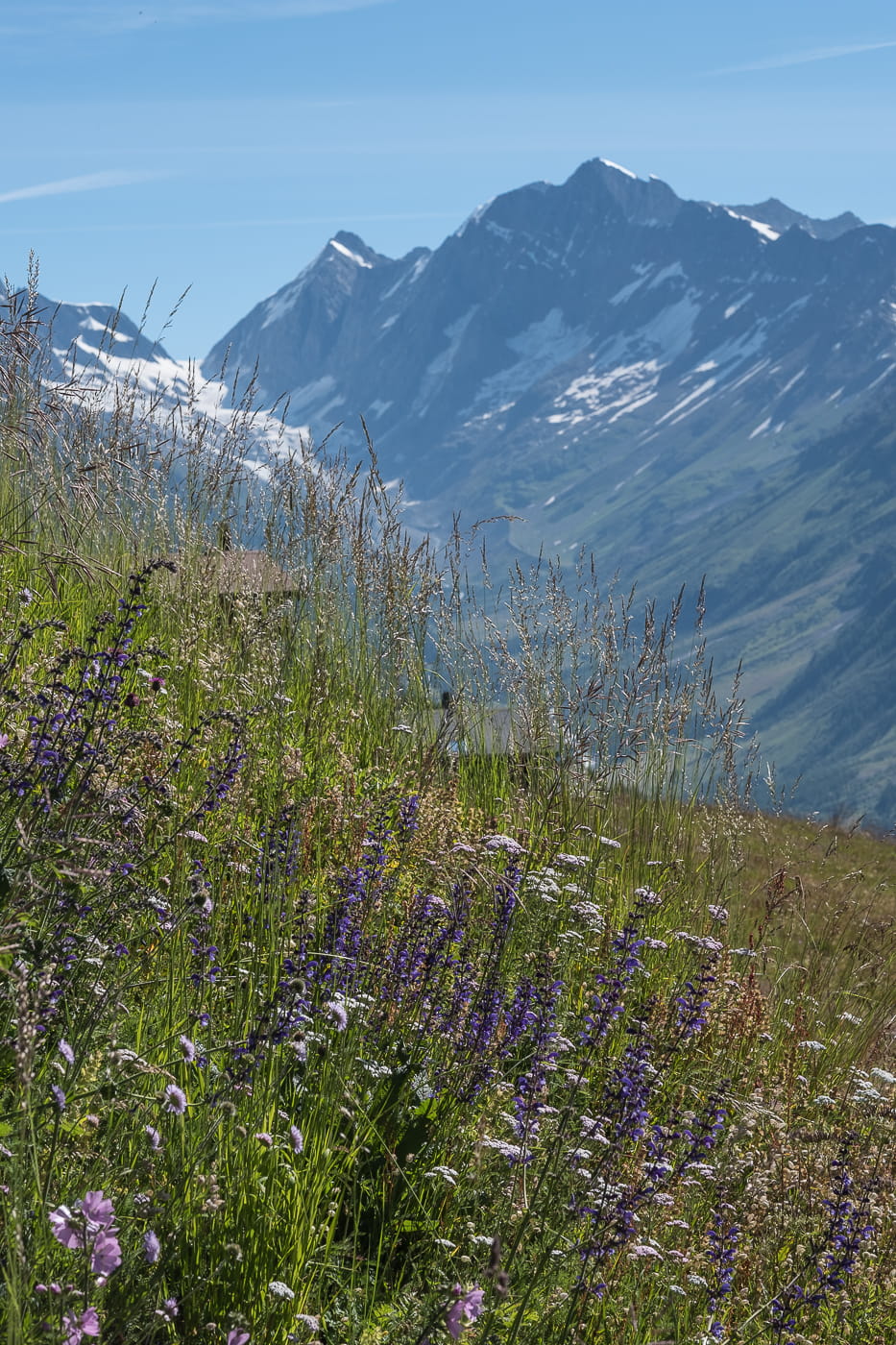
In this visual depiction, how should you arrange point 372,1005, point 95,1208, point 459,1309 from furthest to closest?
point 372,1005 < point 95,1208 < point 459,1309

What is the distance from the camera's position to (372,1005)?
3.06 m

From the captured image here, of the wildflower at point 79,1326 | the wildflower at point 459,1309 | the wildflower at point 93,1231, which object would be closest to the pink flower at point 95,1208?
the wildflower at point 93,1231

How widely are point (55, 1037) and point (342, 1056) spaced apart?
698 mm

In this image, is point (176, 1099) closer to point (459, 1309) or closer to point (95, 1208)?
point (95, 1208)

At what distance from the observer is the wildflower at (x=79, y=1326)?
1.70m

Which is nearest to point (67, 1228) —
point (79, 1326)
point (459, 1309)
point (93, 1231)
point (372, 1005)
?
point (93, 1231)

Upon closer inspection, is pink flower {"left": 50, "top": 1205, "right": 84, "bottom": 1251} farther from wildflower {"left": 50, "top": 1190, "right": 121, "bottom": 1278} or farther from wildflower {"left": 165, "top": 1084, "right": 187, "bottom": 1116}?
wildflower {"left": 165, "top": 1084, "right": 187, "bottom": 1116}

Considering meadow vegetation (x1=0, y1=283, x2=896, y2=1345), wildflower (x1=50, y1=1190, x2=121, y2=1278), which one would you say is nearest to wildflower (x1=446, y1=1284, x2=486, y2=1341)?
meadow vegetation (x1=0, y1=283, x2=896, y2=1345)

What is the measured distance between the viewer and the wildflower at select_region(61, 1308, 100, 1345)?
170 centimetres

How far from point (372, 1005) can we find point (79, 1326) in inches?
53.4

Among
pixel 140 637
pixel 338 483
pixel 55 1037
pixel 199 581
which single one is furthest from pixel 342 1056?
pixel 338 483

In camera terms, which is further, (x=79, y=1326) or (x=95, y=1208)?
(x=79, y=1326)

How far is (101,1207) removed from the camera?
1.66 m

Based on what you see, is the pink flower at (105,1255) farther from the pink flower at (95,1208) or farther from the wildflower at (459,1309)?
the wildflower at (459,1309)
